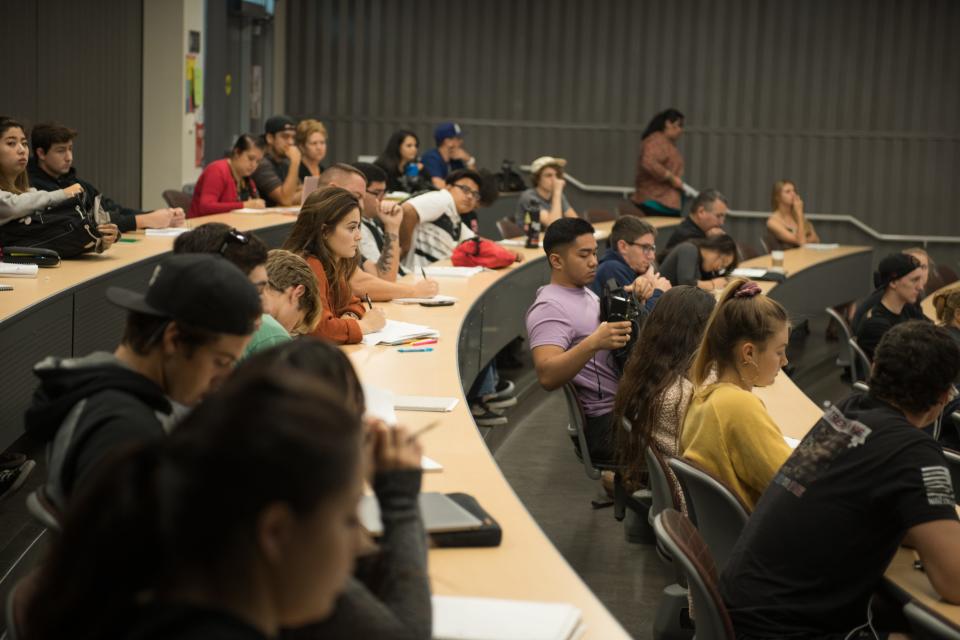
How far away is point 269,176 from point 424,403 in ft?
15.1

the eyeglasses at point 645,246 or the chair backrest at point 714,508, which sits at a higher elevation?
the eyeglasses at point 645,246

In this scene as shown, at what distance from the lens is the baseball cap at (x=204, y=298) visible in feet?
6.34

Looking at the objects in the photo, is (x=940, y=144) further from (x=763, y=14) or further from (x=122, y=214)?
(x=122, y=214)

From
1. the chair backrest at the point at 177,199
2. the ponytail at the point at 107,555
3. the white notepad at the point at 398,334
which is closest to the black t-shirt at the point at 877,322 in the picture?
the white notepad at the point at 398,334

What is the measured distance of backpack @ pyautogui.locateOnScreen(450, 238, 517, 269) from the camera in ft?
20.8

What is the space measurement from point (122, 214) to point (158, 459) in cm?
480

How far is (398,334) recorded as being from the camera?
423cm

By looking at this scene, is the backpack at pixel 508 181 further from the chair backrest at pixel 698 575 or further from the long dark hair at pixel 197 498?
the long dark hair at pixel 197 498

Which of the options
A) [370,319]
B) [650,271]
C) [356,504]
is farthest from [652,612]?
[356,504]

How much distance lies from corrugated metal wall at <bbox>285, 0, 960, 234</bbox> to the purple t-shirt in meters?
7.35

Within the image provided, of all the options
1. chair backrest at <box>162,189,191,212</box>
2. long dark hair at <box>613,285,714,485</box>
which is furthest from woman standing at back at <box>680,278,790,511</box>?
chair backrest at <box>162,189,191,212</box>

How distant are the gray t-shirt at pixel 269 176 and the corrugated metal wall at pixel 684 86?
426 centimetres

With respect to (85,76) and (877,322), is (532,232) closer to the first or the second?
(877,322)

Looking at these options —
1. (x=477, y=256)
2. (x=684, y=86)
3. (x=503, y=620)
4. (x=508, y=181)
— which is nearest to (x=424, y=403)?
(x=503, y=620)
